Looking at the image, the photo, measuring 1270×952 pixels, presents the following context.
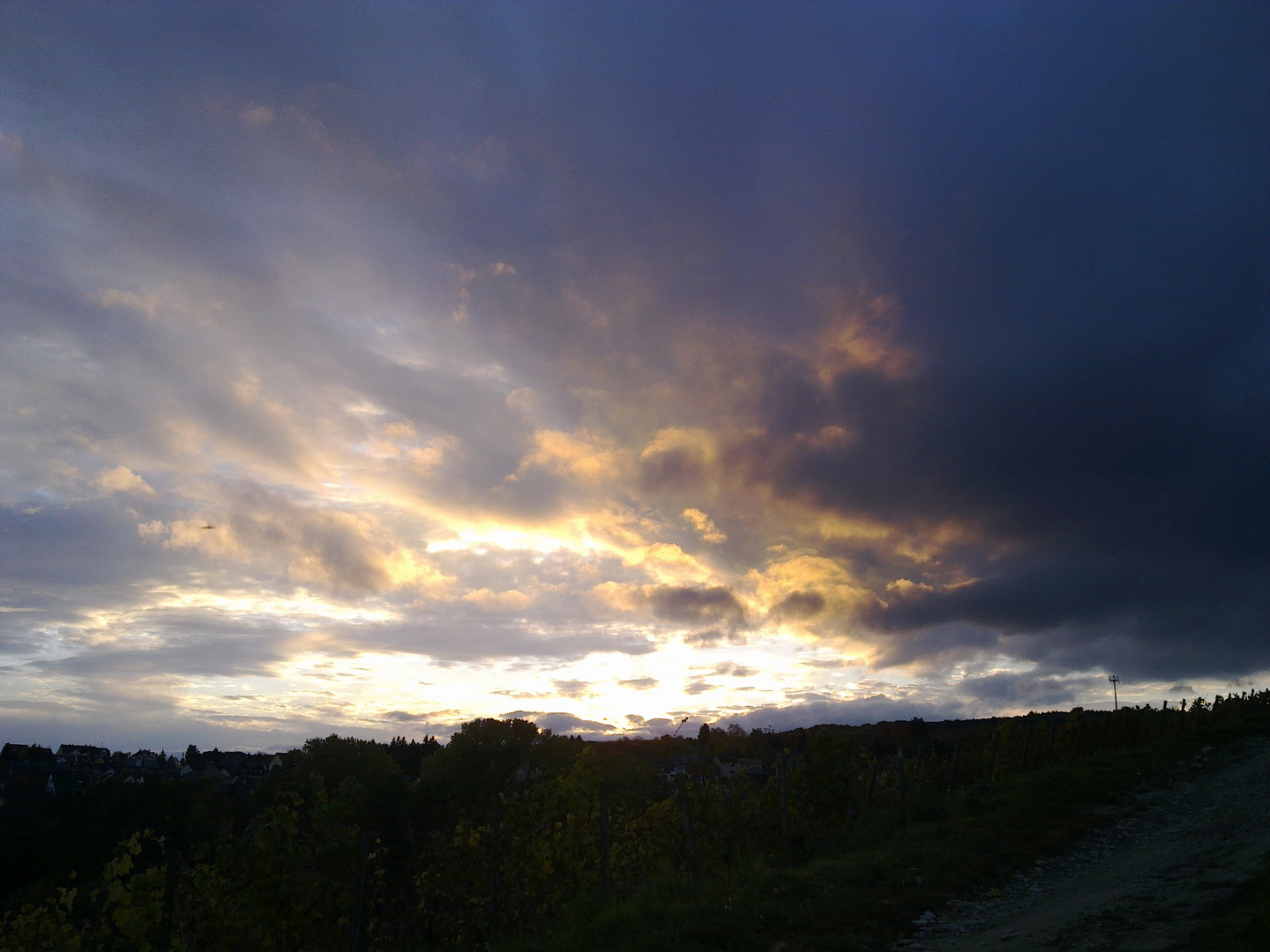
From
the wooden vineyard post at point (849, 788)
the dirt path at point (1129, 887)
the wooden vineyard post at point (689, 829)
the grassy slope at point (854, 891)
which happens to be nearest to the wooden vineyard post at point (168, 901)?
the grassy slope at point (854, 891)

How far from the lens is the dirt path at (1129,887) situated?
8.00m

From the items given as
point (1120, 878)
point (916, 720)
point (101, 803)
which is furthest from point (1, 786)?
point (916, 720)

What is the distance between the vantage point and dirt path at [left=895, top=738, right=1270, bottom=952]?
26.2ft

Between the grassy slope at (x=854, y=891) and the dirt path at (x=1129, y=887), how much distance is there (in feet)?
1.56

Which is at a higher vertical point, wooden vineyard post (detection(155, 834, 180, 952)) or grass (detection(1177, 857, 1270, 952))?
grass (detection(1177, 857, 1270, 952))

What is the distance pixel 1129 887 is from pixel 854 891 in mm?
3823

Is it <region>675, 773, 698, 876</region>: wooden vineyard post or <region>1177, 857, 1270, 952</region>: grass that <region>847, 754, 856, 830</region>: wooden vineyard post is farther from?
<region>1177, 857, 1270, 952</region>: grass

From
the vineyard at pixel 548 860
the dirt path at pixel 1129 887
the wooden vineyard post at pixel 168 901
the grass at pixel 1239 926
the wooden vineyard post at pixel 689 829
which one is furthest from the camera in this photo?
the wooden vineyard post at pixel 689 829

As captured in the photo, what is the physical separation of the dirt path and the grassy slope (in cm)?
48

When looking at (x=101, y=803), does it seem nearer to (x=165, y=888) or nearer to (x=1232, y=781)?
(x=165, y=888)

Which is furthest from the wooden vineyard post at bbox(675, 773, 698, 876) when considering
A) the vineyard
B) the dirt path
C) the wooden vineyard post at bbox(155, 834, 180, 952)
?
the wooden vineyard post at bbox(155, 834, 180, 952)

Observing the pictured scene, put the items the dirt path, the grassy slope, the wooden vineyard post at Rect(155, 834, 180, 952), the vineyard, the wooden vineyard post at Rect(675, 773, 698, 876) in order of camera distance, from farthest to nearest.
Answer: the wooden vineyard post at Rect(675, 773, 698, 876) < the vineyard < the wooden vineyard post at Rect(155, 834, 180, 952) < the grassy slope < the dirt path

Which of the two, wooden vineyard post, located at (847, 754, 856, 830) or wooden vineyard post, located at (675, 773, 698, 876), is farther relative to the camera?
wooden vineyard post, located at (847, 754, 856, 830)

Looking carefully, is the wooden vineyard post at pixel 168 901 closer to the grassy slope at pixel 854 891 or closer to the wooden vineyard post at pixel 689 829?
the grassy slope at pixel 854 891
